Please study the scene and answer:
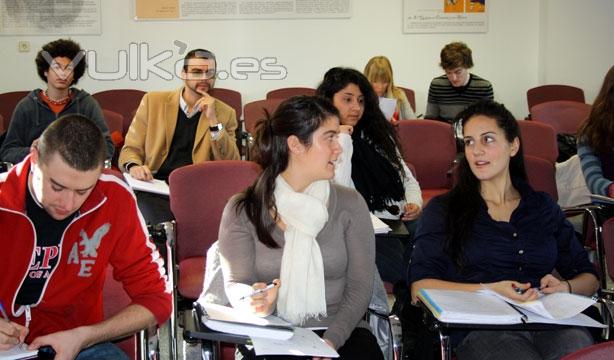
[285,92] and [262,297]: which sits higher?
[285,92]

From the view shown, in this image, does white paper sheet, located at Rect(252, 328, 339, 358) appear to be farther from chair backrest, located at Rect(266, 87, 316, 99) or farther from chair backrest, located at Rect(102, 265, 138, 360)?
chair backrest, located at Rect(266, 87, 316, 99)

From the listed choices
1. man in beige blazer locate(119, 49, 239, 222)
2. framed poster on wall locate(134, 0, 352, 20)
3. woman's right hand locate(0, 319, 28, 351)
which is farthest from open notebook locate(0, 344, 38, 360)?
framed poster on wall locate(134, 0, 352, 20)

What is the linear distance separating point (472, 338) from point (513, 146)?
2.60 feet

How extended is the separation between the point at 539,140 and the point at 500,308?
2714 millimetres

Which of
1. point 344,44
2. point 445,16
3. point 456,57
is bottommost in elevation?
point 456,57

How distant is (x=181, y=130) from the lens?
179 inches

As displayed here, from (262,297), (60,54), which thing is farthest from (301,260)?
(60,54)

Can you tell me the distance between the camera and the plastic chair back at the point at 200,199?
3.41 meters

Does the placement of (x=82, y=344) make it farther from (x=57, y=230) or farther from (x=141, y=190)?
(x=141, y=190)

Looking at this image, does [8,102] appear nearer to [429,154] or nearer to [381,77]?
[381,77]

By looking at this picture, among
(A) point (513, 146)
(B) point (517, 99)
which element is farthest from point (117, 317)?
(B) point (517, 99)

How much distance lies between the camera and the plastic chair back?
11.2 feet

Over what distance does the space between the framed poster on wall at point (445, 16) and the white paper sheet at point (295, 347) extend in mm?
6084

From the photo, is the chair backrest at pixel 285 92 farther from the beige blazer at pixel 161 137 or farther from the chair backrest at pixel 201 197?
the chair backrest at pixel 201 197
